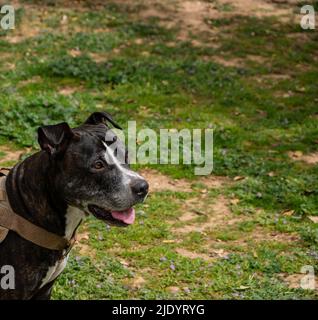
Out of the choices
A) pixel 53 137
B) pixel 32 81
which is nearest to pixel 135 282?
pixel 53 137

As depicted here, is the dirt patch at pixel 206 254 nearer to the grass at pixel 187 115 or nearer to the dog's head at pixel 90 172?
the grass at pixel 187 115

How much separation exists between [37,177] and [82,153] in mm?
362

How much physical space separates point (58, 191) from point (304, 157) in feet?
18.6

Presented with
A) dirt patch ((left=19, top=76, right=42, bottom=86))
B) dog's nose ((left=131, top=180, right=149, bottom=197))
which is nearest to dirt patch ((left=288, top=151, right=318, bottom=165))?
dirt patch ((left=19, top=76, right=42, bottom=86))

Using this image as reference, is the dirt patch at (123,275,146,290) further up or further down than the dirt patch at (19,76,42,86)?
further down

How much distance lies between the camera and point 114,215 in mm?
4953

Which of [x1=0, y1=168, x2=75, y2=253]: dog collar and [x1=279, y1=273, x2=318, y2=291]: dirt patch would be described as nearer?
[x1=0, y1=168, x2=75, y2=253]: dog collar

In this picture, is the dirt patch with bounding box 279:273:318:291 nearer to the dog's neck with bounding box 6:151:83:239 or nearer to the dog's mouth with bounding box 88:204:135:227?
the dog's mouth with bounding box 88:204:135:227

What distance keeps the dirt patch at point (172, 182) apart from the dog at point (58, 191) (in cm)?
373

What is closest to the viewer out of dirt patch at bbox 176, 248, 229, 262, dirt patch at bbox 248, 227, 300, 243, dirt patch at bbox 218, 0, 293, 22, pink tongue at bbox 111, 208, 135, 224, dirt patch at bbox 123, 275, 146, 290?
pink tongue at bbox 111, 208, 135, 224

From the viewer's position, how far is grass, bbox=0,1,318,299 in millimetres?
6805

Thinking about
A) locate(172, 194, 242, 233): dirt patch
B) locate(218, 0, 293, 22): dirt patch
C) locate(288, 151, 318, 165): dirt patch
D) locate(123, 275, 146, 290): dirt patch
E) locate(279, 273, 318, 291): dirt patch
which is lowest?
locate(288, 151, 318, 165): dirt patch

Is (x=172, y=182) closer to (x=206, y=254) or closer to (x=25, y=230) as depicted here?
(x=206, y=254)

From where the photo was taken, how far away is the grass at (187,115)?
6805 millimetres
